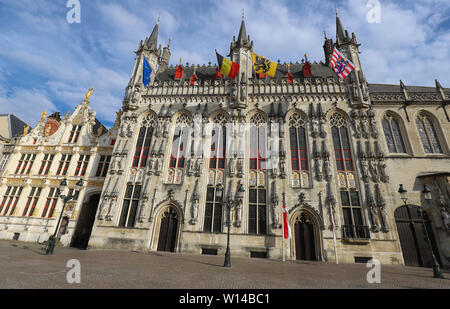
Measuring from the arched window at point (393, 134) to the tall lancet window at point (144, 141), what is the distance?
23008 millimetres

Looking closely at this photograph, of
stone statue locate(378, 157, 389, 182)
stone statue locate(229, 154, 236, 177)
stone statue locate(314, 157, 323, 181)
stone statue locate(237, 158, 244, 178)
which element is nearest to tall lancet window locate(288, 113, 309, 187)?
stone statue locate(314, 157, 323, 181)

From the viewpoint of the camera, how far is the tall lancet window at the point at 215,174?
56.8 feet

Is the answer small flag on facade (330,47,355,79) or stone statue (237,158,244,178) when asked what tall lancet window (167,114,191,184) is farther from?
small flag on facade (330,47,355,79)

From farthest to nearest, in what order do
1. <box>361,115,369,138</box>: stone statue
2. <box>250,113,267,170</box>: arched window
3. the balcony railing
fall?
<box>250,113,267,170</box>: arched window → <box>361,115,369,138</box>: stone statue → the balcony railing

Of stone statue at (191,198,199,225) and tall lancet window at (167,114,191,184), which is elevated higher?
tall lancet window at (167,114,191,184)

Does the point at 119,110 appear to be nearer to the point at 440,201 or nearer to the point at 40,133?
the point at 40,133

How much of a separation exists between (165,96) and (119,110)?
6866 millimetres

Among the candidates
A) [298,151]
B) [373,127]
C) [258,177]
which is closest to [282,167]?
[258,177]

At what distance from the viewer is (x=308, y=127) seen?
19.7m

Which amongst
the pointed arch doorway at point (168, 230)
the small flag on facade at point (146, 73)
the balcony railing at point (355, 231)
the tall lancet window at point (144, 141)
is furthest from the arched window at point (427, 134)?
the small flag on facade at point (146, 73)

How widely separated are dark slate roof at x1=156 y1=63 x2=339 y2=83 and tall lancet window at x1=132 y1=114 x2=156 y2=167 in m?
6.56

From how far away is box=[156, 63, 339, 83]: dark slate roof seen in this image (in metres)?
24.2
